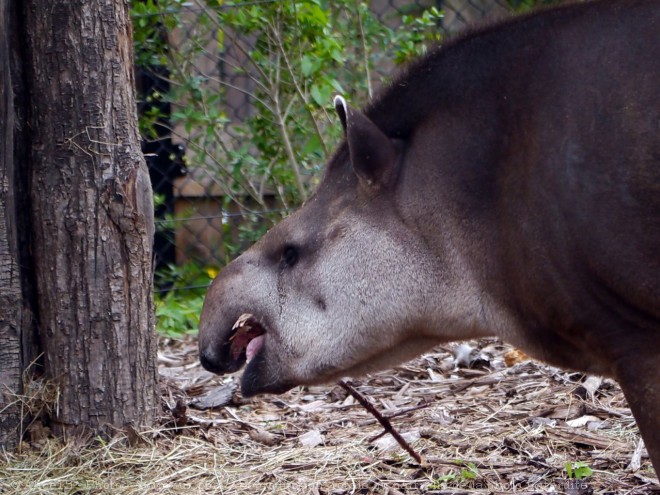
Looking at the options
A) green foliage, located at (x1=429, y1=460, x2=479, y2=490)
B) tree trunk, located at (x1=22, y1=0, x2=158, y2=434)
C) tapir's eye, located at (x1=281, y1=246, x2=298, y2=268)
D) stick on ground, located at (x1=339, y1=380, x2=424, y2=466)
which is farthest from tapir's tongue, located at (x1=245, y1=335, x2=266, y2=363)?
green foliage, located at (x1=429, y1=460, x2=479, y2=490)

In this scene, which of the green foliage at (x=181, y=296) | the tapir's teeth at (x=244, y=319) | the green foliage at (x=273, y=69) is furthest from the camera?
the green foliage at (x=181, y=296)

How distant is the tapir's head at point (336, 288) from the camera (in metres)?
3.62

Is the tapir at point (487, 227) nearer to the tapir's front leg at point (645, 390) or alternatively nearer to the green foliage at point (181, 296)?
the tapir's front leg at point (645, 390)

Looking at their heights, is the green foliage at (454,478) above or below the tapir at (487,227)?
below

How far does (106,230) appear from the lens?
4.31 m

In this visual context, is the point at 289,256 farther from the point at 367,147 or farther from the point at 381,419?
the point at 381,419

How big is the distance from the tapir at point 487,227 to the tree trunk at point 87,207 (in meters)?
0.63

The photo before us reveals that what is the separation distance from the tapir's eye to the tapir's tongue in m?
0.25

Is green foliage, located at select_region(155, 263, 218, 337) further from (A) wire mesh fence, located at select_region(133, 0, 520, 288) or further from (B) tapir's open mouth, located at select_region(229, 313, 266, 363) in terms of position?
(B) tapir's open mouth, located at select_region(229, 313, 266, 363)

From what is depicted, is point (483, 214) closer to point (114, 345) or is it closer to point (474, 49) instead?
point (474, 49)

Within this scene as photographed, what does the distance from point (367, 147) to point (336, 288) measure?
457mm

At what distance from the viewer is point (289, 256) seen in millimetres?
3820

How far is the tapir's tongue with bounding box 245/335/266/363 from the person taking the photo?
3.82m

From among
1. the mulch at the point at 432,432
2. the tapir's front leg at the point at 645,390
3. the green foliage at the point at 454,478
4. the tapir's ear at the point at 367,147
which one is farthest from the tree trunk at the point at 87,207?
the tapir's front leg at the point at 645,390
